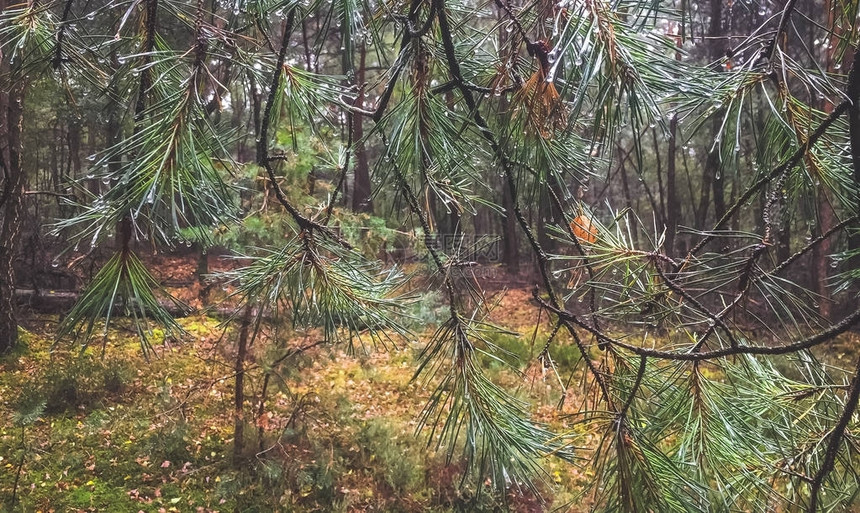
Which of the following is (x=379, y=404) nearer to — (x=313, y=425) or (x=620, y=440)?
(x=313, y=425)

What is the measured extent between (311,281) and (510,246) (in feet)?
34.7

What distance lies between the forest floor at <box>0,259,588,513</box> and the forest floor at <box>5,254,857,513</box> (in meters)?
0.01

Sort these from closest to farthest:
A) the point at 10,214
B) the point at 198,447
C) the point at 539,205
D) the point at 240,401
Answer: the point at 539,205, the point at 240,401, the point at 198,447, the point at 10,214

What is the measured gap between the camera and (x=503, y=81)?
89 centimetres

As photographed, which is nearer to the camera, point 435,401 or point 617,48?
point 617,48

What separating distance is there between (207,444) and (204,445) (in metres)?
0.02

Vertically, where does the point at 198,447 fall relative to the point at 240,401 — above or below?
below

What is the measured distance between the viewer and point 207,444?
3.68 meters

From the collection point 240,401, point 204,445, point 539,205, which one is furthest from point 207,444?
point 539,205

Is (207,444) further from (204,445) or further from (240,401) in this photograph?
(240,401)

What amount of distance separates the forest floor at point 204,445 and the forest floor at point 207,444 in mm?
10

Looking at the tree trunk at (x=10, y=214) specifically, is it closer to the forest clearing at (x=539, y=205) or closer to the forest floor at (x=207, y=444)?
the forest floor at (x=207, y=444)

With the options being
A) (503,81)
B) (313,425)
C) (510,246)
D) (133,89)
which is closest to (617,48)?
(503,81)

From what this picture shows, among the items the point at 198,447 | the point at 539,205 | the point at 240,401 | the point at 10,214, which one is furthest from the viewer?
the point at 10,214
